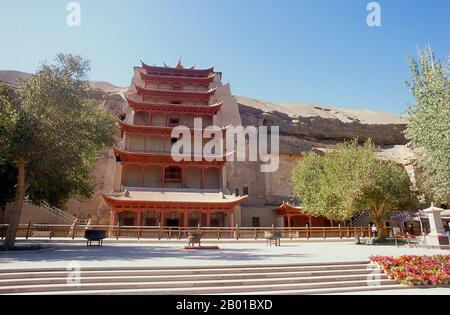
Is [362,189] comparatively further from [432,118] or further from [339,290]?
[339,290]

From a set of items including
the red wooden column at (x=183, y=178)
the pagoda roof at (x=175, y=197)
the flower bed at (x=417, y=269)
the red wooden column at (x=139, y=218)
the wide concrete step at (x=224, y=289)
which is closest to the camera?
the wide concrete step at (x=224, y=289)

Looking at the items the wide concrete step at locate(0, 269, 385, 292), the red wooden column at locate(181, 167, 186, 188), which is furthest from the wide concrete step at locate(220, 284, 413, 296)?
the red wooden column at locate(181, 167, 186, 188)

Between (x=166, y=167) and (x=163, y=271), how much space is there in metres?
23.7

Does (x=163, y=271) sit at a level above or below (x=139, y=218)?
below

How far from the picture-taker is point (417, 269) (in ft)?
31.5

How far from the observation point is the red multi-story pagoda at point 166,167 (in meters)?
27.4

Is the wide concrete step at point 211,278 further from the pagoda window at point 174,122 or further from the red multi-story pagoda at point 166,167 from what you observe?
the pagoda window at point 174,122

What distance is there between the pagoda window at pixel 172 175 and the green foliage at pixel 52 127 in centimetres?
1440

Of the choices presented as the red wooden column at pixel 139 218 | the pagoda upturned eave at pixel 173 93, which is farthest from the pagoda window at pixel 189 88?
the red wooden column at pixel 139 218

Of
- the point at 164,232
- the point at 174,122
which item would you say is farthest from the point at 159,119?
the point at 164,232

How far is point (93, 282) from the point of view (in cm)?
819

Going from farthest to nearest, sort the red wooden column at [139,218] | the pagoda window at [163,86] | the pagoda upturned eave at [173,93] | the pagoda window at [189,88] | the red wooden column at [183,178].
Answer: the pagoda window at [189,88] → the pagoda window at [163,86] → the pagoda upturned eave at [173,93] → the red wooden column at [183,178] → the red wooden column at [139,218]
